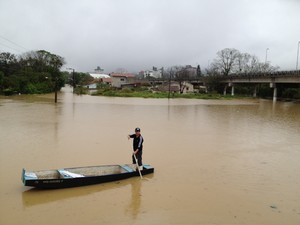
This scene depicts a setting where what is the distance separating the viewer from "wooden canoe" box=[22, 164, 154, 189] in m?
8.38

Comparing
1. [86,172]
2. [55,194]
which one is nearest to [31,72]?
[86,172]

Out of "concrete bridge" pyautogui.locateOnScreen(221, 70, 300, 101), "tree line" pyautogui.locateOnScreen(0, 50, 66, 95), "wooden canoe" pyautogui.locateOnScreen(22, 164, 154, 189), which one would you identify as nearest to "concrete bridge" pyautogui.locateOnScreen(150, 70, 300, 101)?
"concrete bridge" pyautogui.locateOnScreen(221, 70, 300, 101)

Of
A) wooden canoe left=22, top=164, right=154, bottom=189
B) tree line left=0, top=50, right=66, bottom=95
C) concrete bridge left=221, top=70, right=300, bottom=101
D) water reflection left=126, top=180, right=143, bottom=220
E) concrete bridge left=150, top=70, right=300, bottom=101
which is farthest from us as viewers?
tree line left=0, top=50, right=66, bottom=95

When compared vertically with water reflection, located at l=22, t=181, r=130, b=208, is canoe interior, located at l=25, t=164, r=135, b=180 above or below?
above

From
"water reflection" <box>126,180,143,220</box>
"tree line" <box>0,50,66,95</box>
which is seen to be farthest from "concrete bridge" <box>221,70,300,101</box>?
"water reflection" <box>126,180,143,220</box>

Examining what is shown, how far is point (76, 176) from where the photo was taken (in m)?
8.90

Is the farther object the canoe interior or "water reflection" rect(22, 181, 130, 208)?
the canoe interior

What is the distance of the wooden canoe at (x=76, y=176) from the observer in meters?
8.38

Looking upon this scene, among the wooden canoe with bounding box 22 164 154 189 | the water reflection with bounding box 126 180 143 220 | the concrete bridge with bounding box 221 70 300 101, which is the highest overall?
the concrete bridge with bounding box 221 70 300 101

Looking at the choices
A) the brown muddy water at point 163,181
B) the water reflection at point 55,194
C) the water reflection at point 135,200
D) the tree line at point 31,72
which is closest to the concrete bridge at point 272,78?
the brown muddy water at point 163,181

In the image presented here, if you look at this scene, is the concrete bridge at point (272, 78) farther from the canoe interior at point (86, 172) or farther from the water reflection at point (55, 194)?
the water reflection at point (55, 194)

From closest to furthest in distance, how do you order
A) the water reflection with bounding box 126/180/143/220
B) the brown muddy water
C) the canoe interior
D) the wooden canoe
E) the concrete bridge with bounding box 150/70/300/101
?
the brown muddy water, the water reflection with bounding box 126/180/143/220, the wooden canoe, the canoe interior, the concrete bridge with bounding box 150/70/300/101

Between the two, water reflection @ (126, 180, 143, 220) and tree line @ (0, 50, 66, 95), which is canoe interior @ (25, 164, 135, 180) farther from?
tree line @ (0, 50, 66, 95)

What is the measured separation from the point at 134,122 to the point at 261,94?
64.5 metres
